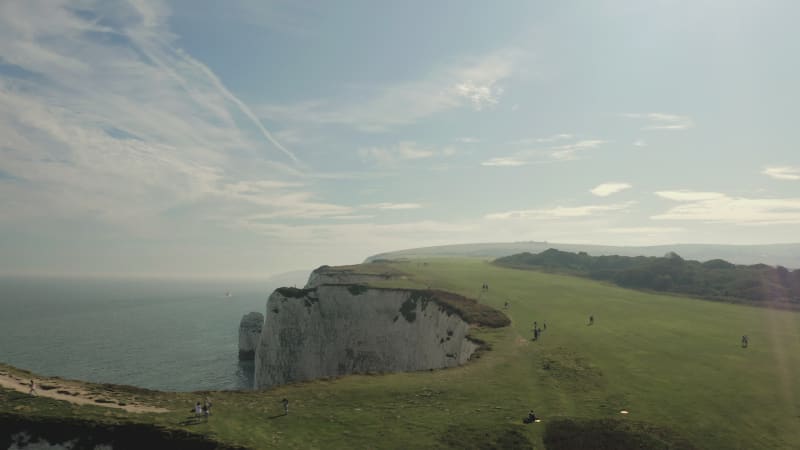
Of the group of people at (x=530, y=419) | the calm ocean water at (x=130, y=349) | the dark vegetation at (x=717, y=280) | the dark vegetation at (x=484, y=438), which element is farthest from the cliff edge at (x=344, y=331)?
the dark vegetation at (x=717, y=280)

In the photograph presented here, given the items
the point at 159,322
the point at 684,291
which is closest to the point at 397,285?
the point at 684,291

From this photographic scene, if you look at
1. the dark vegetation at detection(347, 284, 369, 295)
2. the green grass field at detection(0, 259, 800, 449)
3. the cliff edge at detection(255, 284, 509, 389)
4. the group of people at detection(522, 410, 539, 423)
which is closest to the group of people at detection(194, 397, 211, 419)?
the green grass field at detection(0, 259, 800, 449)

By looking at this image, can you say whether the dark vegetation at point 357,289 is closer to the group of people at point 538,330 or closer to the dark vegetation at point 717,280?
the group of people at point 538,330

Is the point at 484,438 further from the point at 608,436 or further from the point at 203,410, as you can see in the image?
the point at 203,410

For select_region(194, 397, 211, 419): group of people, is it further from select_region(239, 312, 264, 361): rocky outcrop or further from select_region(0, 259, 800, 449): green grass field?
select_region(239, 312, 264, 361): rocky outcrop

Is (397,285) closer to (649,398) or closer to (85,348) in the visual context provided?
(649,398)

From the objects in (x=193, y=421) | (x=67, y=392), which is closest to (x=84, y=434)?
(x=193, y=421)
